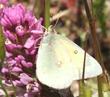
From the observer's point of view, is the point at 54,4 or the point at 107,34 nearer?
the point at 107,34

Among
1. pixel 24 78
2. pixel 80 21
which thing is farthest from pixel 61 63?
pixel 80 21

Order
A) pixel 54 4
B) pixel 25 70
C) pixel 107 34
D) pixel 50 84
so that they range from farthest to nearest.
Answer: pixel 54 4, pixel 107 34, pixel 25 70, pixel 50 84

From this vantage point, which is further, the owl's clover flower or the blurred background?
the blurred background

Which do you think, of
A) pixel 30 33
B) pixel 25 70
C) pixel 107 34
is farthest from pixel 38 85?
pixel 107 34

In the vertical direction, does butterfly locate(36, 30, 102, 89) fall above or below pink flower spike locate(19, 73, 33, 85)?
above

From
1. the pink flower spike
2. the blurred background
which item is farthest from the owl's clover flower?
the blurred background

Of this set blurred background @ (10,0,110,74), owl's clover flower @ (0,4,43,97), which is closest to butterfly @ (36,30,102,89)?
owl's clover flower @ (0,4,43,97)

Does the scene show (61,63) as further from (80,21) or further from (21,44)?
(80,21)

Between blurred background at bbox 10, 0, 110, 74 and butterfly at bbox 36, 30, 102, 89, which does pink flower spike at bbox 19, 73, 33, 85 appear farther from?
blurred background at bbox 10, 0, 110, 74

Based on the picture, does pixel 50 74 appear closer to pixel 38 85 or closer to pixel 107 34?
pixel 38 85
